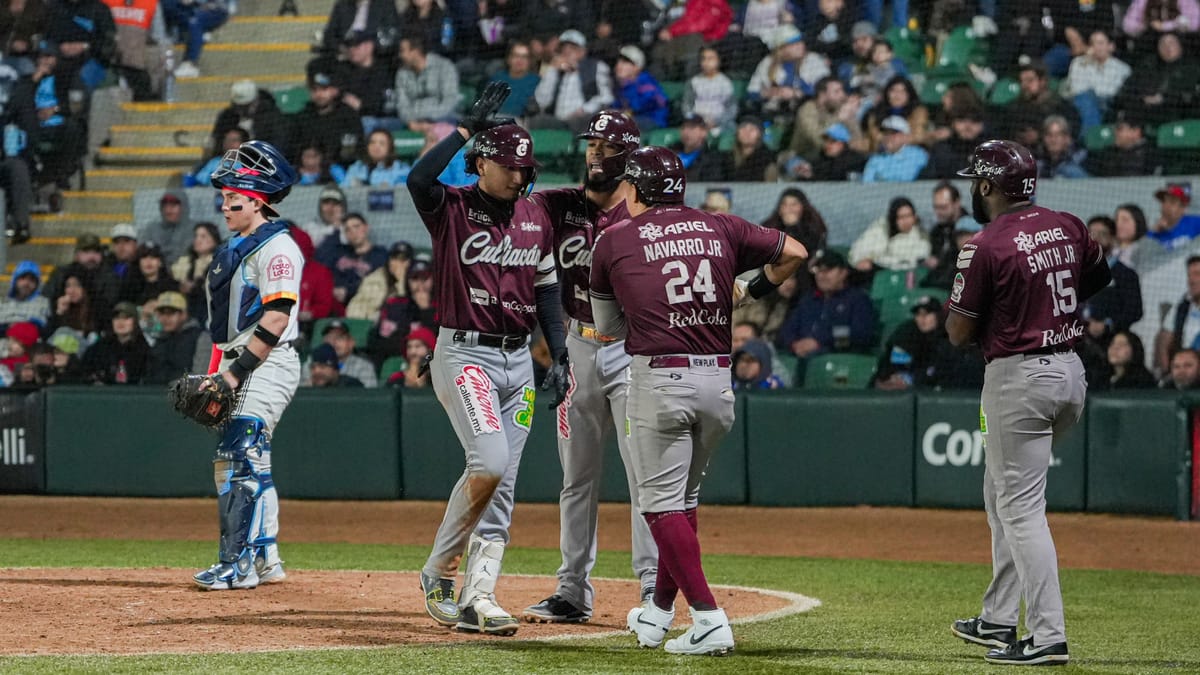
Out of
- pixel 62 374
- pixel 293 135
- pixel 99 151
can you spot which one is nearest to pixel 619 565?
pixel 62 374

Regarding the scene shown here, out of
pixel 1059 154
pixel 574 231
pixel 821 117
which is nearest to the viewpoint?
pixel 574 231

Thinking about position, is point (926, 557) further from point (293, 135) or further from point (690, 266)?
point (293, 135)

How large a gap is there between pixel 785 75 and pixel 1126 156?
3.14 m

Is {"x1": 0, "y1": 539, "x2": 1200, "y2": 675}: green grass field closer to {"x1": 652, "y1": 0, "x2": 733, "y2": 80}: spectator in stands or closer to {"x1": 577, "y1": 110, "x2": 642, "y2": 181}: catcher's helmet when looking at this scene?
{"x1": 577, "y1": 110, "x2": 642, "y2": 181}: catcher's helmet

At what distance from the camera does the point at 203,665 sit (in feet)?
17.3

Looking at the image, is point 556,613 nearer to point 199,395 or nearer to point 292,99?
point 199,395

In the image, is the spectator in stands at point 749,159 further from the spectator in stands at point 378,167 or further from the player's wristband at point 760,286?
the player's wristband at point 760,286

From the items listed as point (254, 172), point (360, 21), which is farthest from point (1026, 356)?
Answer: point (360, 21)

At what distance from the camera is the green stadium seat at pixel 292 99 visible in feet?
51.1

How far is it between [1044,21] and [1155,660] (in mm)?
9310

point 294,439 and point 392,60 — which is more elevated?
point 392,60

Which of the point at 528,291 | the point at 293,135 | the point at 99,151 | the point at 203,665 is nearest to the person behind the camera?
the point at 203,665

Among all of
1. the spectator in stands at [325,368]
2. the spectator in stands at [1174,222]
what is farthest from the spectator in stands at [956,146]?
the spectator in stands at [325,368]

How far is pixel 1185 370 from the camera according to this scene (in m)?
11.2
